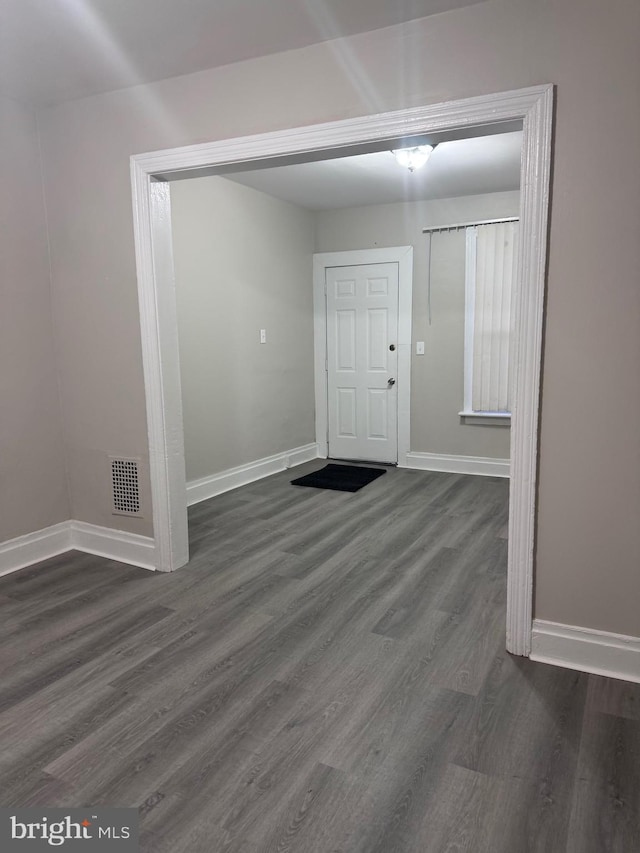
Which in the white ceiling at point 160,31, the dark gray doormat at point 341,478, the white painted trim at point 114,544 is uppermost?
the white ceiling at point 160,31

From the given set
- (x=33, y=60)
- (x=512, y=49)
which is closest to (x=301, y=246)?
(x=33, y=60)

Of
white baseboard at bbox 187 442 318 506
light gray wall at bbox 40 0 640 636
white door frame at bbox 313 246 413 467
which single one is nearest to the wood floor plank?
light gray wall at bbox 40 0 640 636

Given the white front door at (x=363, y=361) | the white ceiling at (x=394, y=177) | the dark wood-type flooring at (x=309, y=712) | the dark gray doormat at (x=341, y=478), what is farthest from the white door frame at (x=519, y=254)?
the white front door at (x=363, y=361)

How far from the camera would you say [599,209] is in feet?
6.65

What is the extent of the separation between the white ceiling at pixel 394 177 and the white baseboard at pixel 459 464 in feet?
7.91

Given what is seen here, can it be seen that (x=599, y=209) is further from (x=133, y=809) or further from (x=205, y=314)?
(x=205, y=314)

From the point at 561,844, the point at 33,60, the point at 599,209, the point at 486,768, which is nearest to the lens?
the point at 561,844

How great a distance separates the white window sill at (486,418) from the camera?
5211 mm

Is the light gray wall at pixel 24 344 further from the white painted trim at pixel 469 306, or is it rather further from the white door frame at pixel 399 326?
the white painted trim at pixel 469 306

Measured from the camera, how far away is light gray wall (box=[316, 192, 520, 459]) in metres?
5.25

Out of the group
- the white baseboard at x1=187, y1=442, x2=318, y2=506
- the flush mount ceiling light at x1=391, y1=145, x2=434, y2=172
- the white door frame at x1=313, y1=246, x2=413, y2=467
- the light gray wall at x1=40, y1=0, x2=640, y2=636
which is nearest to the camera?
the light gray wall at x1=40, y1=0, x2=640, y2=636

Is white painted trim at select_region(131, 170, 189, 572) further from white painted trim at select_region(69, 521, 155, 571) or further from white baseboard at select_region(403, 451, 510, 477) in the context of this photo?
white baseboard at select_region(403, 451, 510, 477)

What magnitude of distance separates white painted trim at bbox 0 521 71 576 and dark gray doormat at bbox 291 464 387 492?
6.77ft

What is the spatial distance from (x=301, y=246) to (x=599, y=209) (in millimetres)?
A: 4031
